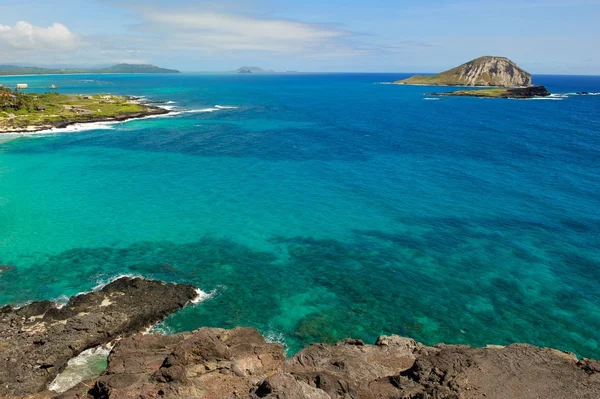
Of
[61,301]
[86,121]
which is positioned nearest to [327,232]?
[61,301]

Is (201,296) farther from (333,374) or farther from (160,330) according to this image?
(333,374)

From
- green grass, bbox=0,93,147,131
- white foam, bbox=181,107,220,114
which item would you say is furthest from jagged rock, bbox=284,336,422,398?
white foam, bbox=181,107,220,114

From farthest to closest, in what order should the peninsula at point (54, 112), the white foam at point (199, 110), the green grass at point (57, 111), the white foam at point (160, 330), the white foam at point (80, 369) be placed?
1. the white foam at point (199, 110)
2. the green grass at point (57, 111)
3. the peninsula at point (54, 112)
4. the white foam at point (160, 330)
5. the white foam at point (80, 369)

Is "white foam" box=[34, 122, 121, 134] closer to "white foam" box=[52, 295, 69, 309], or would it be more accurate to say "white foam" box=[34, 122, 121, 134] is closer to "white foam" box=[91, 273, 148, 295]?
"white foam" box=[91, 273, 148, 295]

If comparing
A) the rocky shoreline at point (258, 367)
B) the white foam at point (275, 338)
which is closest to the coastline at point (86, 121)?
the rocky shoreline at point (258, 367)

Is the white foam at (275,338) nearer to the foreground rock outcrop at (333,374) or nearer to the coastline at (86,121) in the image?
the foreground rock outcrop at (333,374)

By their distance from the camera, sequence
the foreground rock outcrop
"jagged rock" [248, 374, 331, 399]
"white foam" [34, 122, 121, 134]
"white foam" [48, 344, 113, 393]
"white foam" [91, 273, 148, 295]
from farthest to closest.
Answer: "white foam" [34, 122, 121, 134] → "white foam" [91, 273, 148, 295] → "white foam" [48, 344, 113, 393] → the foreground rock outcrop → "jagged rock" [248, 374, 331, 399]
